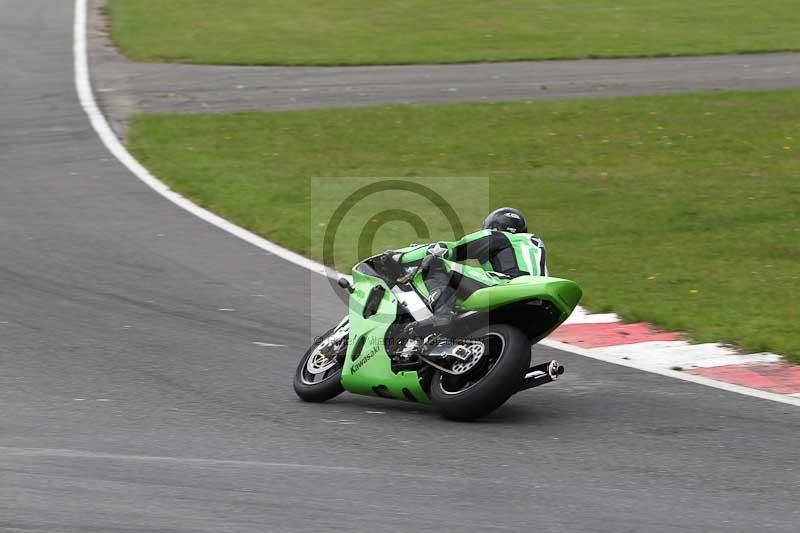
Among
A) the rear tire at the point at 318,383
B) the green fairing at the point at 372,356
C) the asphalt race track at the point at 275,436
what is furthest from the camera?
the rear tire at the point at 318,383

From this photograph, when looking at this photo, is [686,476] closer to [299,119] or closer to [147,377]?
[147,377]

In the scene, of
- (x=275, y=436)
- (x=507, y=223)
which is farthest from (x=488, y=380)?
(x=275, y=436)

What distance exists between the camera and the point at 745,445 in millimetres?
7492

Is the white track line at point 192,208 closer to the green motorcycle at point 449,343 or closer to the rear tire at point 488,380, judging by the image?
the green motorcycle at point 449,343

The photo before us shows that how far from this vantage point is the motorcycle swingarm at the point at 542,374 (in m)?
7.82

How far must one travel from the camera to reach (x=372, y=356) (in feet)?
27.6

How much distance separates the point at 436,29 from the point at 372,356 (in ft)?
66.1

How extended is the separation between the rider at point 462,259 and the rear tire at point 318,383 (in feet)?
2.54

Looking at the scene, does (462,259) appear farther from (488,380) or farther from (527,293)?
(488,380)

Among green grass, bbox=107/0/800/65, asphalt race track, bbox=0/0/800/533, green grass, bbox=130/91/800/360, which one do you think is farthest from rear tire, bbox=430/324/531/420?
green grass, bbox=107/0/800/65

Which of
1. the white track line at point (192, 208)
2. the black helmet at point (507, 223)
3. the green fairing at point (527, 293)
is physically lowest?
the white track line at point (192, 208)

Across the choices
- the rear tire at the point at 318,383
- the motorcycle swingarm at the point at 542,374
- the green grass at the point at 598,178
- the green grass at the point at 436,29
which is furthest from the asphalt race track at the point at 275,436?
the green grass at the point at 436,29

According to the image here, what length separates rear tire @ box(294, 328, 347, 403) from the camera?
870 cm

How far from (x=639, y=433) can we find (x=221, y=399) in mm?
2818
